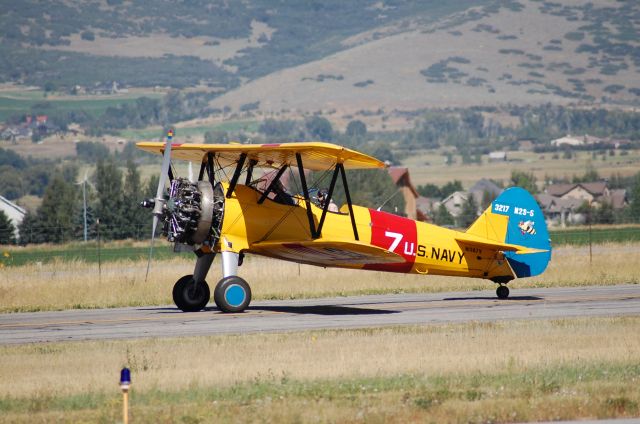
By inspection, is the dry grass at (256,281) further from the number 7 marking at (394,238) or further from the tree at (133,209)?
the tree at (133,209)

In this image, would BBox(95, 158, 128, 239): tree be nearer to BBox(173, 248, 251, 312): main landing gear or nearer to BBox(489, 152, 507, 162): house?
BBox(173, 248, 251, 312): main landing gear

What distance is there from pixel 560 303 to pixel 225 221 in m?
6.75

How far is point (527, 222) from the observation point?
82.7 feet

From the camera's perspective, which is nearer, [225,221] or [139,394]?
[139,394]

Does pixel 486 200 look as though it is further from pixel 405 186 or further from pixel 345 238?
pixel 345 238

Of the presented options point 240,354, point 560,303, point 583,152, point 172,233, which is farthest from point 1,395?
point 583,152

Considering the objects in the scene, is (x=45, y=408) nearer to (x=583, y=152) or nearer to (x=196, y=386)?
(x=196, y=386)

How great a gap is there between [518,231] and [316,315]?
17.2ft

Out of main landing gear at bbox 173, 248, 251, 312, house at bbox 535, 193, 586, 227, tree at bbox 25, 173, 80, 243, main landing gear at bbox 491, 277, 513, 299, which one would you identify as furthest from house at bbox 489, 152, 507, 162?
main landing gear at bbox 173, 248, 251, 312

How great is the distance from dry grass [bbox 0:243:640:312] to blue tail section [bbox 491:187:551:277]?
325 centimetres

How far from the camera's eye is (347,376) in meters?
15.4

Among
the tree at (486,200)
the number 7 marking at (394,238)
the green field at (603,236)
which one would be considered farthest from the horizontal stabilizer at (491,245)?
the tree at (486,200)

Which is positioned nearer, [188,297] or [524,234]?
[188,297]

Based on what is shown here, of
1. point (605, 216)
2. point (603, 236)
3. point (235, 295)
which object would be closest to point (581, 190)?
point (605, 216)
